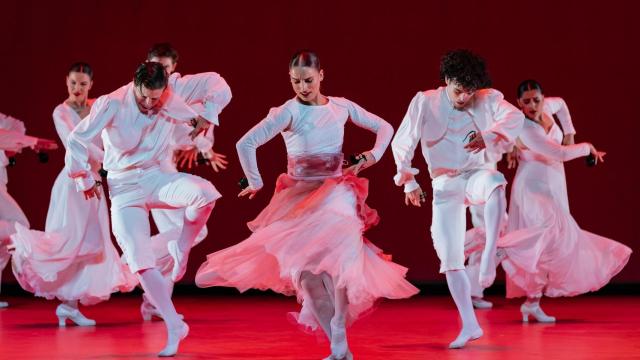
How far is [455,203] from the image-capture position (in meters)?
5.53

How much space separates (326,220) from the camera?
16.0 ft

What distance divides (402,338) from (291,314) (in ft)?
2.95

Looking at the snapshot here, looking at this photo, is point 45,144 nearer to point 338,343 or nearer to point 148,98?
point 148,98

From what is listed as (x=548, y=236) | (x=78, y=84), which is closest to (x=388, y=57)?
(x=548, y=236)

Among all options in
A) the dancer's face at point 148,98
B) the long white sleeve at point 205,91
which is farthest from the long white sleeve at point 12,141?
the dancer's face at point 148,98

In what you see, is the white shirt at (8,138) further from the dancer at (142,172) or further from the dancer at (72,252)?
the dancer at (142,172)

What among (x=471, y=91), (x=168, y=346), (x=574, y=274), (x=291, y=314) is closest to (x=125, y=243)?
(x=168, y=346)

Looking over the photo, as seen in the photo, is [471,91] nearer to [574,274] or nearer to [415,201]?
[415,201]

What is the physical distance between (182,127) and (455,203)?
1.88m

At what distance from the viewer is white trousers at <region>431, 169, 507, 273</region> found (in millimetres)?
5496

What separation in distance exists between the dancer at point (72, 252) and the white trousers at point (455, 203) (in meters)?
2.28

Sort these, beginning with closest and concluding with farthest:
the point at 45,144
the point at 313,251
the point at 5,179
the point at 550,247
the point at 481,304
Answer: the point at 313,251 → the point at 550,247 → the point at 45,144 → the point at 481,304 → the point at 5,179

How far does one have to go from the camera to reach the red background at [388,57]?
884 cm

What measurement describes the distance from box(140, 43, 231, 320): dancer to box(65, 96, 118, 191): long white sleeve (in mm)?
712
